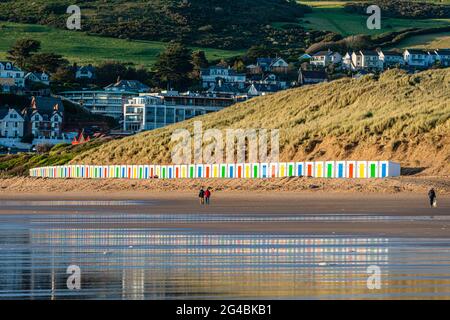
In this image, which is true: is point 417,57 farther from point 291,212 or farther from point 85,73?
point 291,212

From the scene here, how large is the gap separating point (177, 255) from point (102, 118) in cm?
12961

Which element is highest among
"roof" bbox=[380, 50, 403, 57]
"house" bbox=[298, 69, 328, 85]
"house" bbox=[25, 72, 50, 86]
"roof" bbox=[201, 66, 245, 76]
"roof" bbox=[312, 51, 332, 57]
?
"roof" bbox=[312, 51, 332, 57]

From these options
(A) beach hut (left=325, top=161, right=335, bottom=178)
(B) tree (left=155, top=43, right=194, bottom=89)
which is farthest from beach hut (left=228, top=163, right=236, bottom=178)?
(B) tree (left=155, top=43, right=194, bottom=89)

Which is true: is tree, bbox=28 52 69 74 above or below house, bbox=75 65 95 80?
above

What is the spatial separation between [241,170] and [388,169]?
10.4m

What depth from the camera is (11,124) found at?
143500 millimetres

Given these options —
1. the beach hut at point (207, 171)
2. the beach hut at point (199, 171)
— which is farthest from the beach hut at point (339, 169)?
the beach hut at point (199, 171)

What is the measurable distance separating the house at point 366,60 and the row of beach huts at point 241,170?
115199 mm

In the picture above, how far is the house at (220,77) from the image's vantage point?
566 ft

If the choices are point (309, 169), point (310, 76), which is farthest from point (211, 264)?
point (310, 76)

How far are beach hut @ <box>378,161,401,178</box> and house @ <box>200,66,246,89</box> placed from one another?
124m

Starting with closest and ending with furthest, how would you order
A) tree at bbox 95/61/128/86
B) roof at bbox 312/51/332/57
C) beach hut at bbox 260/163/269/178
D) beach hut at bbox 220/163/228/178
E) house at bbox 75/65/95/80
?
beach hut at bbox 260/163/269/178, beach hut at bbox 220/163/228/178, house at bbox 75/65/95/80, tree at bbox 95/61/128/86, roof at bbox 312/51/332/57

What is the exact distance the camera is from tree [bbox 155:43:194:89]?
6688 inches

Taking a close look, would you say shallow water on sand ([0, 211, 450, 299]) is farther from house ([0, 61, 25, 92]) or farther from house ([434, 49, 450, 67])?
house ([434, 49, 450, 67])
